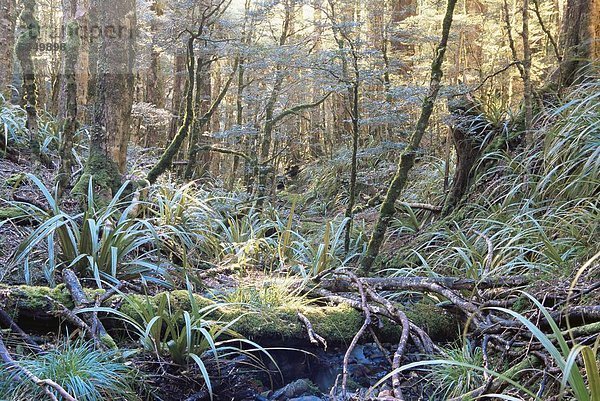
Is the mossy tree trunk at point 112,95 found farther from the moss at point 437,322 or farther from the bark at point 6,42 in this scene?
the bark at point 6,42

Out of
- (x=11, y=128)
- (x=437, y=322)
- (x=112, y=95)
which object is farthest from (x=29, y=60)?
(x=437, y=322)

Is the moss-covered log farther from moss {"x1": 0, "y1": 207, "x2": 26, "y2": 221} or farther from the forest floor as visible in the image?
moss {"x1": 0, "y1": 207, "x2": 26, "y2": 221}

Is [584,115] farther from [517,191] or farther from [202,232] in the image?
[202,232]

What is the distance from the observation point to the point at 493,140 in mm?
4680

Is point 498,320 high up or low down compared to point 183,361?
up

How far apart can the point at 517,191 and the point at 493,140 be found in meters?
0.95

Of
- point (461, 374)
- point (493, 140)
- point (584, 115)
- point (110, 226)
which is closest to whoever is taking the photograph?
point (461, 374)

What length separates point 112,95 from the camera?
3992 millimetres

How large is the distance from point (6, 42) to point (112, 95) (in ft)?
10.8

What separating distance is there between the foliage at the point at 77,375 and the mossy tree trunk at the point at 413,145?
6.72 ft

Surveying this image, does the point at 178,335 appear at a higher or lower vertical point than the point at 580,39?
lower

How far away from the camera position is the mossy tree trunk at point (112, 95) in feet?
13.0

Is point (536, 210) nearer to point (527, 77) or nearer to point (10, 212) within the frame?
point (527, 77)

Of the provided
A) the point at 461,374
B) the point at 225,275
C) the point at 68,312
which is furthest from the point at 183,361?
the point at 225,275
